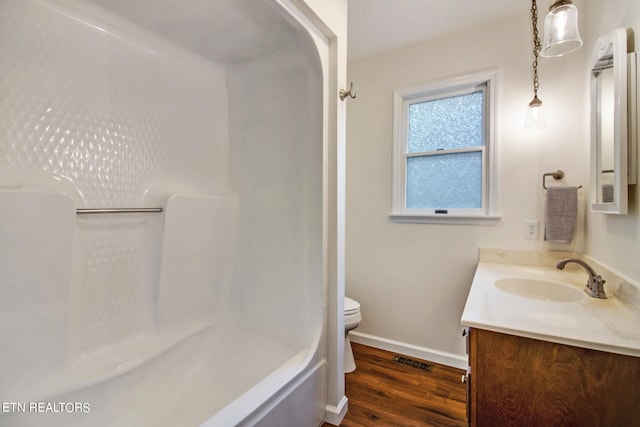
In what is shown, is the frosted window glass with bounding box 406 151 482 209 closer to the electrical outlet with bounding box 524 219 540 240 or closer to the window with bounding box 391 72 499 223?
the window with bounding box 391 72 499 223

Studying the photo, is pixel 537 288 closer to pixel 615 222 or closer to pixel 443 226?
pixel 615 222

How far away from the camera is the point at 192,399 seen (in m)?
1.39

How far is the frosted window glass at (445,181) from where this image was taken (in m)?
2.05

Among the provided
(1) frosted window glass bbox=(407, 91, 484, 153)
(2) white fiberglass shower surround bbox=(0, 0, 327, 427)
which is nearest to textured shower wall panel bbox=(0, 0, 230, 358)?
(2) white fiberglass shower surround bbox=(0, 0, 327, 427)

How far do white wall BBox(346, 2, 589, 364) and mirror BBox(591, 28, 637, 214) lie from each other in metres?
0.29

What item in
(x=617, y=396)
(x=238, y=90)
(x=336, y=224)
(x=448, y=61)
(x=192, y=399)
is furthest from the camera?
(x=448, y=61)

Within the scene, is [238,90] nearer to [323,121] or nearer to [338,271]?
[323,121]

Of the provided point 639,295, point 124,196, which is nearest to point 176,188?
point 124,196

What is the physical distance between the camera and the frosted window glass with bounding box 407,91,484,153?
2.05 m

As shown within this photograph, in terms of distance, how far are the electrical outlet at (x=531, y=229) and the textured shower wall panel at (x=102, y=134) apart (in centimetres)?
204

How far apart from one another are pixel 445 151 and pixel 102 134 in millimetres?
2100

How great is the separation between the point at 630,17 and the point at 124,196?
231cm

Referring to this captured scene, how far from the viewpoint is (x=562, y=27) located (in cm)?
117

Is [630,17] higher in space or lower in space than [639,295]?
higher
